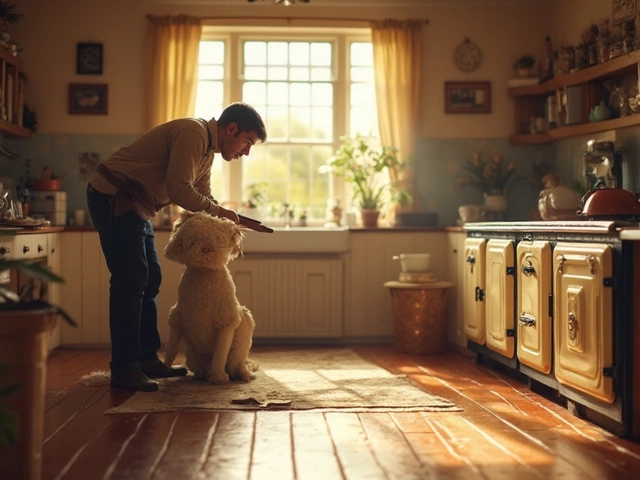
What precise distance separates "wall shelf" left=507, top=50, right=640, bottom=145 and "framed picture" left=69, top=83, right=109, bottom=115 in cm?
292

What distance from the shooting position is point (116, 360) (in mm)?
3578

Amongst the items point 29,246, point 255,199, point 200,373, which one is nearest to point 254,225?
point 200,373

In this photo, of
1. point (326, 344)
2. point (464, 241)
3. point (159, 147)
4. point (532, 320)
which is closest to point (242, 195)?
point (326, 344)

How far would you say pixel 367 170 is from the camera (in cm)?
558

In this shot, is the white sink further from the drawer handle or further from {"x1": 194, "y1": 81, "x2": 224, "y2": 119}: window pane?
the drawer handle

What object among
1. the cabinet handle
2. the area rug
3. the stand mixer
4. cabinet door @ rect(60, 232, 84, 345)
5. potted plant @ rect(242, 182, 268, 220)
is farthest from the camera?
potted plant @ rect(242, 182, 268, 220)

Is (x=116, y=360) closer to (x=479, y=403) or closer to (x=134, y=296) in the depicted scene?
(x=134, y=296)

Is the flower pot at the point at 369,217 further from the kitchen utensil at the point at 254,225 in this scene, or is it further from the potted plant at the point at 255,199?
the kitchen utensil at the point at 254,225

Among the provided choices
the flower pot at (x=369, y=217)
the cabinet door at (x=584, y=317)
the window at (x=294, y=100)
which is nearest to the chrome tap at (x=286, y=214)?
the window at (x=294, y=100)

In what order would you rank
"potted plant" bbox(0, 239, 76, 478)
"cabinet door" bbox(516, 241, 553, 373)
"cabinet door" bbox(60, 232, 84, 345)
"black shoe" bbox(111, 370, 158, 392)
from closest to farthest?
"potted plant" bbox(0, 239, 76, 478)
"cabinet door" bbox(516, 241, 553, 373)
"black shoe" bbox(111, 370, 158, 392)
"cabinet door" bbox(60, 232, 84, 345)

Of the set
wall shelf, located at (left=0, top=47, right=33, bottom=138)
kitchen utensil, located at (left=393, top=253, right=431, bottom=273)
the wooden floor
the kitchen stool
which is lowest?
the wooden floor

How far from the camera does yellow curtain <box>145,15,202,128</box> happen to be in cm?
549

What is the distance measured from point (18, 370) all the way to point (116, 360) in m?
1.60

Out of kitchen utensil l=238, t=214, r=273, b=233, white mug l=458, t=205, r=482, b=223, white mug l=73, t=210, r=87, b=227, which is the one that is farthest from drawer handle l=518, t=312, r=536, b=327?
white mug l=73, t=210, r=87, b=227
